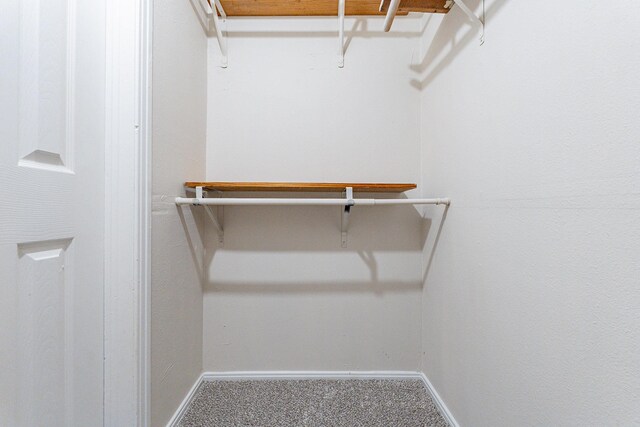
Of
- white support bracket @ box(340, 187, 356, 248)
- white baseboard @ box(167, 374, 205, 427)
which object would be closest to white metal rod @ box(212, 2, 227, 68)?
white support bracket @ box(340, 187, 356, 248)

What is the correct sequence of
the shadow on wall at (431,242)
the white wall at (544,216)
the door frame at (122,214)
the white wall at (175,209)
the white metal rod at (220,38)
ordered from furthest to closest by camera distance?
the white metal rod at (220,38), the shadow on wall at (431,242), the white wall at (175,209), the door frame at (122,214), the white wall at (544,216)

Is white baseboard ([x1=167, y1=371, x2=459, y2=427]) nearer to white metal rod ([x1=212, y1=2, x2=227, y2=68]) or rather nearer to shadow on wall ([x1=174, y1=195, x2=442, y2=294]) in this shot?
shadow on wall ([x1=174, y1=195, x2=442, y2=294])

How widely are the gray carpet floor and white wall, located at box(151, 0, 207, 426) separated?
14 centimetres

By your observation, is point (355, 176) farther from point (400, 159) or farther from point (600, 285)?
point (600, 285)

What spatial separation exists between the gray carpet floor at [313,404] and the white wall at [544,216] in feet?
0.71

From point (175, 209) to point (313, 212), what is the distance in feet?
2.09

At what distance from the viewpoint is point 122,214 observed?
0.85m

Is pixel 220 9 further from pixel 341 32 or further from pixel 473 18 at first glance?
pixel 473 18

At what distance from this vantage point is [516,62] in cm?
77

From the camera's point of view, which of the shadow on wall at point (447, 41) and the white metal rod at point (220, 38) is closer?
the shadow on wall at point (447, 41)

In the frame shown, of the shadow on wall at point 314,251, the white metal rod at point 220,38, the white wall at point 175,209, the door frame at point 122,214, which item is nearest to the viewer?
the door frame at point 122,214

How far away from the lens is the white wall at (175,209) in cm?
98

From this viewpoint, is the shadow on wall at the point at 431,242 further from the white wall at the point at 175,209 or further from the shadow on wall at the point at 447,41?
the white wall at the point at 175,209

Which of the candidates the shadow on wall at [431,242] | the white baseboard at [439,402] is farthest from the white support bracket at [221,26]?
the white baseboard at [439,402]
